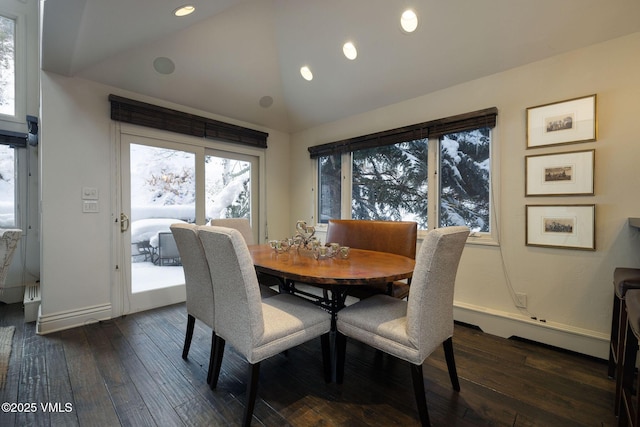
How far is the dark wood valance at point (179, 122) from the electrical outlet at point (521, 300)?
139 inches

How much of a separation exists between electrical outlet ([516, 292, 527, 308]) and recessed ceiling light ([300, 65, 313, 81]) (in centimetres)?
317

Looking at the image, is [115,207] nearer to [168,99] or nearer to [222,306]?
[168,99]

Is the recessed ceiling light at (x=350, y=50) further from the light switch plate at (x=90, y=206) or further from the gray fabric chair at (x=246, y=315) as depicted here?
the light switch plate at (x=90, y=206)

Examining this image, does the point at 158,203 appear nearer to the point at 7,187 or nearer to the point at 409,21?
the point at 7,187

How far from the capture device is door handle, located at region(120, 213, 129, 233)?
2.91 metres

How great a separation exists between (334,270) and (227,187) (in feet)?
8.93

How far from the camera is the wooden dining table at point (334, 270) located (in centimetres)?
149

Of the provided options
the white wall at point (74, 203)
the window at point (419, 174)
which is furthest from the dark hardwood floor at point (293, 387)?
the window at point (419, 174)

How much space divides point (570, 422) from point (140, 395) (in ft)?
7.78

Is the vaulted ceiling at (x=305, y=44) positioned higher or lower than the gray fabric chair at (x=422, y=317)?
higher

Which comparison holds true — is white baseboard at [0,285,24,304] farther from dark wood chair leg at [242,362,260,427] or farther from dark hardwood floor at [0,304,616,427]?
dark wood chair leg at [242,362,260,427]

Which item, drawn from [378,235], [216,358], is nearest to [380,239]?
[378,235]

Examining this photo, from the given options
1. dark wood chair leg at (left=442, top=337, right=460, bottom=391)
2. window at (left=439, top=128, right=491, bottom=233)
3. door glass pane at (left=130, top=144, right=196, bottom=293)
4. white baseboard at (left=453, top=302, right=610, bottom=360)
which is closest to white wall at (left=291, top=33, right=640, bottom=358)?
white baseboard at (left=453, top=302, right=610, bottom=360)

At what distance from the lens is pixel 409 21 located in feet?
8.05
